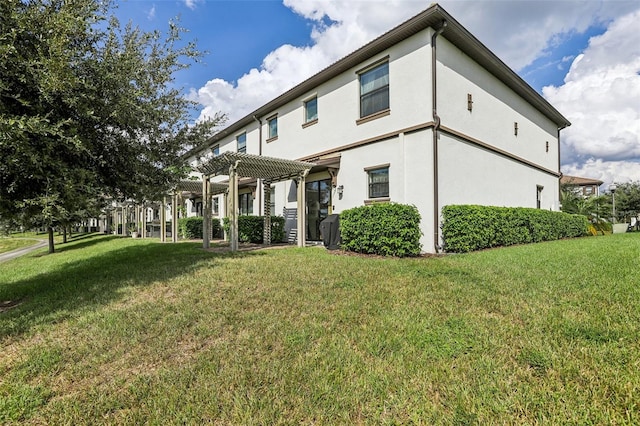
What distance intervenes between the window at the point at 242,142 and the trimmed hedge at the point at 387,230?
34.7 feet

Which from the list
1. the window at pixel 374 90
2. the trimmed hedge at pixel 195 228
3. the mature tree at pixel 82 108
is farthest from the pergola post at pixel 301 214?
the trimmed hedge at pixel 195 228

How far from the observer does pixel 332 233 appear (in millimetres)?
9438

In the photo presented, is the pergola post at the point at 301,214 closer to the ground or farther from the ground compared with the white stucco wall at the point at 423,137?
closer to the ground

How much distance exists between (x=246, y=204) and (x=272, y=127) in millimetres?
4508

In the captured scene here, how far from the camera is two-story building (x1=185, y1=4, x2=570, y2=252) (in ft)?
28.6

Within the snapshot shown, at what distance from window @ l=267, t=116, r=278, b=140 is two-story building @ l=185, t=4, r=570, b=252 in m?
0.09

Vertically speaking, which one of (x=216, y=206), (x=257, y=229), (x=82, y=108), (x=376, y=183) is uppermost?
(x=82, y=108)

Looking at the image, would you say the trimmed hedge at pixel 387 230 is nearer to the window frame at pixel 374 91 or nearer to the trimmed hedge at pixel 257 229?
the window frame at pixel 374 91

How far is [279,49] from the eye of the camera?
629 inches

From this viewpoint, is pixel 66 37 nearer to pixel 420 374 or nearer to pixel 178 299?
pixel 178 299

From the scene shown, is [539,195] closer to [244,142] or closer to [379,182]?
[379,182]

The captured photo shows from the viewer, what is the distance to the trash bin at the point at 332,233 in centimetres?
937

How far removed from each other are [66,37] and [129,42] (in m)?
1.19

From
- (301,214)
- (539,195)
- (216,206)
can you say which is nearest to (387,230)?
(301,214)
